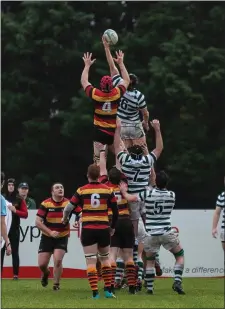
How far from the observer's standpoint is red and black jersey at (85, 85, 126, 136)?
1945 centimetres

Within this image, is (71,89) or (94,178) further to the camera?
(71,89)

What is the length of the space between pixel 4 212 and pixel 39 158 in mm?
23054

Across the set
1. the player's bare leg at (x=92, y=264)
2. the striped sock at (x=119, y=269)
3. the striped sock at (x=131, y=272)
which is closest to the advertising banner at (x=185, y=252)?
the striped sock at (x=119, y=269)

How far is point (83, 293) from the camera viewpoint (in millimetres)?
18578

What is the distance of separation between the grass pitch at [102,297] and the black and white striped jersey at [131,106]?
3.45 m

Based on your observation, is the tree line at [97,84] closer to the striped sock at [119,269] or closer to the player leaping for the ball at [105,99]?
the player leaping for the ball at [105,99]

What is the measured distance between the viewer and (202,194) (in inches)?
1547

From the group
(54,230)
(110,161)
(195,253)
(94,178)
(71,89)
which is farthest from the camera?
(71,89)

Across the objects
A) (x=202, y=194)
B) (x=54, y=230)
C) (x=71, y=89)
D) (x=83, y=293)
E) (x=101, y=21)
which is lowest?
(x=83, y=293)

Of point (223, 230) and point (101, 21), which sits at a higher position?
point (101, 21)

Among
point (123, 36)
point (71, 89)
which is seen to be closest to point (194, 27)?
point (123, 36)

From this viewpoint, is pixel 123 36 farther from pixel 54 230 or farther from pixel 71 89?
pixel 54 230

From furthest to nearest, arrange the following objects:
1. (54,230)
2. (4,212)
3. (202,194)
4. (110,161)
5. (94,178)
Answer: (202,194), (110,161), (54,230), (4,212), (94,178)

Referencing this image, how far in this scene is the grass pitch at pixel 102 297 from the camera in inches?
620
